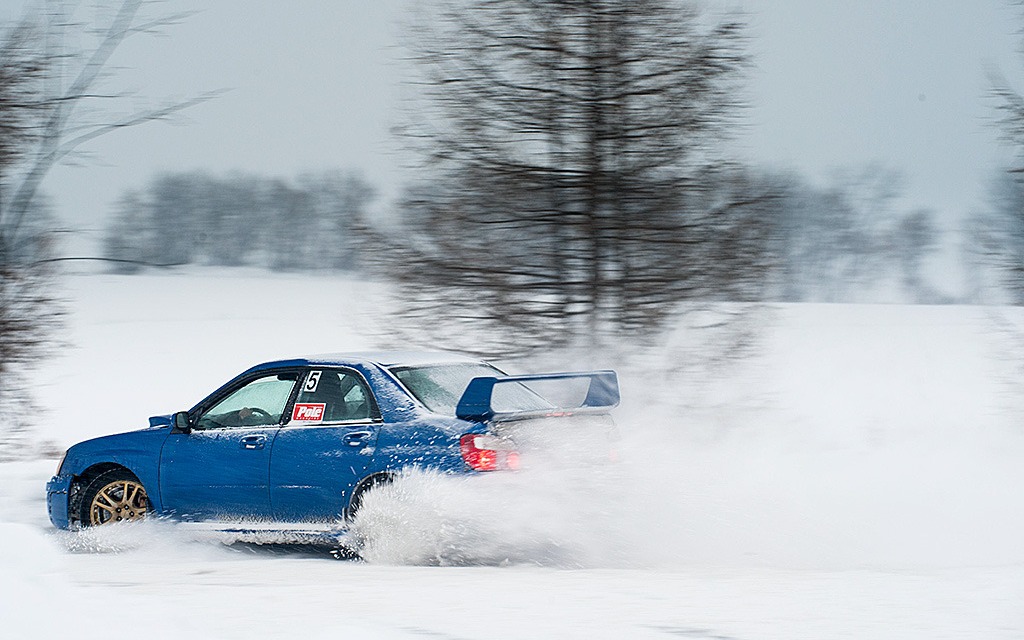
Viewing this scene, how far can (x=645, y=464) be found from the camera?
323 inches

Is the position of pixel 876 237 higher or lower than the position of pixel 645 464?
lower

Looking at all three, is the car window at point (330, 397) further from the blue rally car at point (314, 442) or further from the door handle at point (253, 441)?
the door handle at point (253, 441)

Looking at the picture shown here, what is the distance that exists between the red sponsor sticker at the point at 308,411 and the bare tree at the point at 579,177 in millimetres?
4752

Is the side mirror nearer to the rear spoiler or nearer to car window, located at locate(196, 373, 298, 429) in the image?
car window, located at locate(196, 373, 298, 429)

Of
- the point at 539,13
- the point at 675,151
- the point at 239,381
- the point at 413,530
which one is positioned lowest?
the point at 413,530

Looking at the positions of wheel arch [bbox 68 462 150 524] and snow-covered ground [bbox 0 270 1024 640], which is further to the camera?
wheel arch [bbox 68 462 150 524]

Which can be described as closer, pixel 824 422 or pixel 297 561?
pixel 297 561

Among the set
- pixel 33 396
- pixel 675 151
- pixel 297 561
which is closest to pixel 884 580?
pixel 297 561

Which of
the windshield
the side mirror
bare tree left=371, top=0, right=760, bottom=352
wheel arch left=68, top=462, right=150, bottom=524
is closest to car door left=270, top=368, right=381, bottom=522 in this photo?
the windshield

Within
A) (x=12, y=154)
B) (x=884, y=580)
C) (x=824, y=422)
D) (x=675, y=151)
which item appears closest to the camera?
(x=884, y=580)

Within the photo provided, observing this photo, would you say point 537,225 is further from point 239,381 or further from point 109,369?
point 109,369

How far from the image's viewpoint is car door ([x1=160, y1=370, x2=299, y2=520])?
8469mm

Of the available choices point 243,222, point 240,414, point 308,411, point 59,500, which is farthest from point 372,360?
point 243,222

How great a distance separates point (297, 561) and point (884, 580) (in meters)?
3.73
